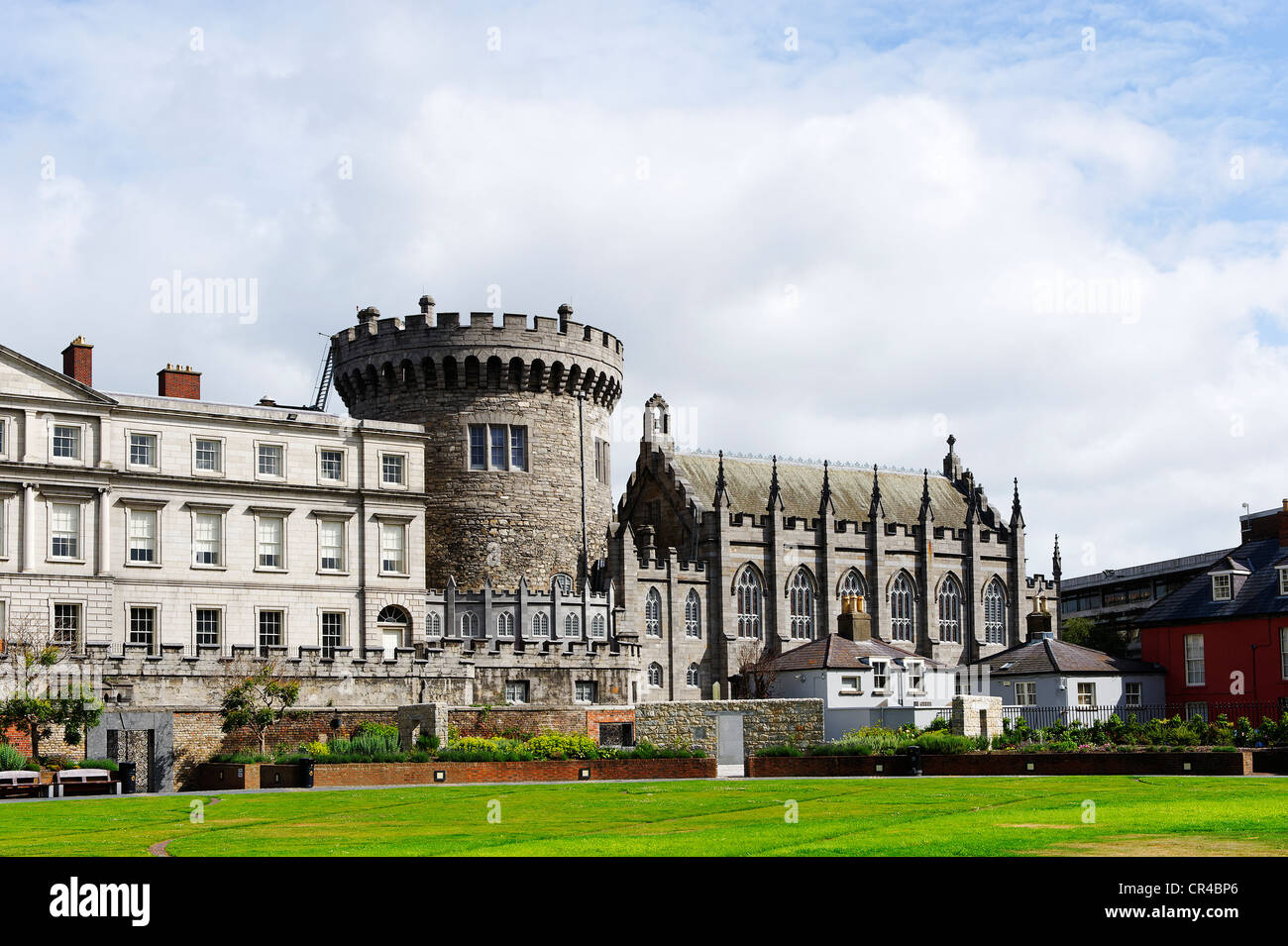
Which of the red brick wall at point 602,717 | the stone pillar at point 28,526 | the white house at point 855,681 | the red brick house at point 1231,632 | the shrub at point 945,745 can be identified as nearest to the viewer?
the shrub at point 945,745

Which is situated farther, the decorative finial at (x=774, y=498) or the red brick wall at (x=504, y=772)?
the decorative finial at (x=774, y=498)

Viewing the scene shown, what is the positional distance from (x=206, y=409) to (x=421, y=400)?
11.5 meters

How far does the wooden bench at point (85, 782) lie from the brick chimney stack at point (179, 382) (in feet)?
74.9

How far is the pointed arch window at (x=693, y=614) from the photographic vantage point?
2895 inches

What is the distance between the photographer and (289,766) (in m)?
38.8

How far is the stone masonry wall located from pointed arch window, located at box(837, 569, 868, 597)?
105 feet

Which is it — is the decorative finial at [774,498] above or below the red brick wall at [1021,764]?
above

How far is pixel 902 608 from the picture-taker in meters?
82.4

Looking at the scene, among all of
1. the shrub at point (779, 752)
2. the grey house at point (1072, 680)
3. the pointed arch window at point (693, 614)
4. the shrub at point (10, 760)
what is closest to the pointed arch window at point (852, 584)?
the pointed arch window at point (693, 614)

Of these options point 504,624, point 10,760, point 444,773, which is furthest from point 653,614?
point 10,760

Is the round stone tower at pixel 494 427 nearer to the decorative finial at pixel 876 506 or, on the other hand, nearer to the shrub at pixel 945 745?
the decorative finial at pixel 876 506

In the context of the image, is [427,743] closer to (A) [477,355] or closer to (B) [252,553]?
(B) [252,553]

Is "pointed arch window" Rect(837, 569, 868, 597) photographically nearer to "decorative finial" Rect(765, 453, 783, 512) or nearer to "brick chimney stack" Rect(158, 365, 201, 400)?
"decorative finial" Rect(765, 453, 783, 512)

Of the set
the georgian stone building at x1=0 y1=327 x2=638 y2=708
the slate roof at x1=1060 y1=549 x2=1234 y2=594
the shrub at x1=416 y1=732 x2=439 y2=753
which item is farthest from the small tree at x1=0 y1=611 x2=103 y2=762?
the slate roof at x1=1060 y1=549 x2=1234 y2=594
